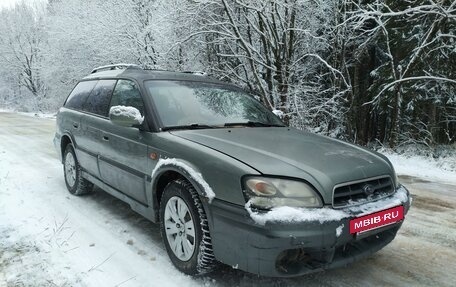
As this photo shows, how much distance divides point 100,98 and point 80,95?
0.92 m

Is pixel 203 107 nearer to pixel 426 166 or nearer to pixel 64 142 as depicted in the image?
pixel 64 142

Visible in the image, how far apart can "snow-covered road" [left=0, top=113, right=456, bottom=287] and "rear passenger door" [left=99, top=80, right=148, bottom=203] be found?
1.56ft

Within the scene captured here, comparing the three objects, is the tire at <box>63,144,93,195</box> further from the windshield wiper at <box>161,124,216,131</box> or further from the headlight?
the headlight

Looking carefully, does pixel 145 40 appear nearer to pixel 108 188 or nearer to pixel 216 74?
pixel 216 74

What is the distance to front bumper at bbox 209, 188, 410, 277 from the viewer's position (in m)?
2.56

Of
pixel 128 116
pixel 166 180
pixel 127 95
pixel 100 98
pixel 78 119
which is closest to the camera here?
pixel 166 180

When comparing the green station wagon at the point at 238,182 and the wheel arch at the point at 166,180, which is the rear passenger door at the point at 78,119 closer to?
the green station wagon at the point at 238,182

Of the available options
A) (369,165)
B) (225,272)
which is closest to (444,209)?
(369,165)

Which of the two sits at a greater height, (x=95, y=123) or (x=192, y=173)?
(x=95, y=123)

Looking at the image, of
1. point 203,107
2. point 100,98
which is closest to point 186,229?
point 203,107

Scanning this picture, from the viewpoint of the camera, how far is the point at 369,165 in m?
3.07

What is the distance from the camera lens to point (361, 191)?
2881 millimetres

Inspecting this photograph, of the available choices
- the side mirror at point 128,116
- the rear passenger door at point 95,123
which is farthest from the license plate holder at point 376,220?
the rear passenger door at point 95,123

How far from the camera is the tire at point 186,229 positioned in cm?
300
